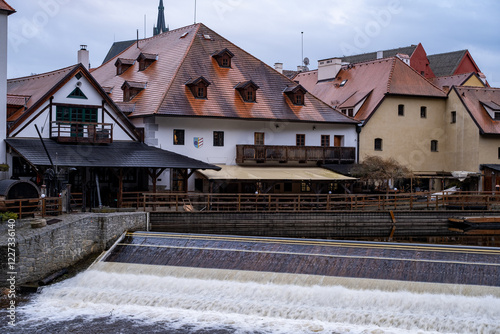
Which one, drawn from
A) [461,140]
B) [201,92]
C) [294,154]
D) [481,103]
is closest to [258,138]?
[294,154]

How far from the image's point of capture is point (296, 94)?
45312 millimetres

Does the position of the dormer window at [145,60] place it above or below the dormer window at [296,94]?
above

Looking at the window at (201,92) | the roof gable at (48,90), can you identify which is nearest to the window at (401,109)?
the window at (201,92)

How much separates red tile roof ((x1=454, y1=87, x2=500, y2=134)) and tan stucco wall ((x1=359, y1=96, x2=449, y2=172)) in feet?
5.29

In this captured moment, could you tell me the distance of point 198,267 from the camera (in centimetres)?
2645

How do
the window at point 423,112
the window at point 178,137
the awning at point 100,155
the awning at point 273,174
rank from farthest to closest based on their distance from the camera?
the window at point 423,112 < the window at point 178,137 < the awning at point 273,174 < the awning at point 100,155

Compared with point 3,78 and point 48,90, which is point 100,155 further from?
point 3,78

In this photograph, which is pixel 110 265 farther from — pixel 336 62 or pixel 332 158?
pixel 336 62

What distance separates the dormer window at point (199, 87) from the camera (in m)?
41.8

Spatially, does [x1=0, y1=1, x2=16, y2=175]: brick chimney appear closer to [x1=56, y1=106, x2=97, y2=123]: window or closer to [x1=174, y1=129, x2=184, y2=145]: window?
[x1=56, y1=106, x2=97, y2=123]: window

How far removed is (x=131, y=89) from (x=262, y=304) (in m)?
22.0

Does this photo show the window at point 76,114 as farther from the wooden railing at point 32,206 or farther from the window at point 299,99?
the window at point 299,99

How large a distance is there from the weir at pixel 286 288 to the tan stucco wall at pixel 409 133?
2121cm

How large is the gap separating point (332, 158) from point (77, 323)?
82.2ft
